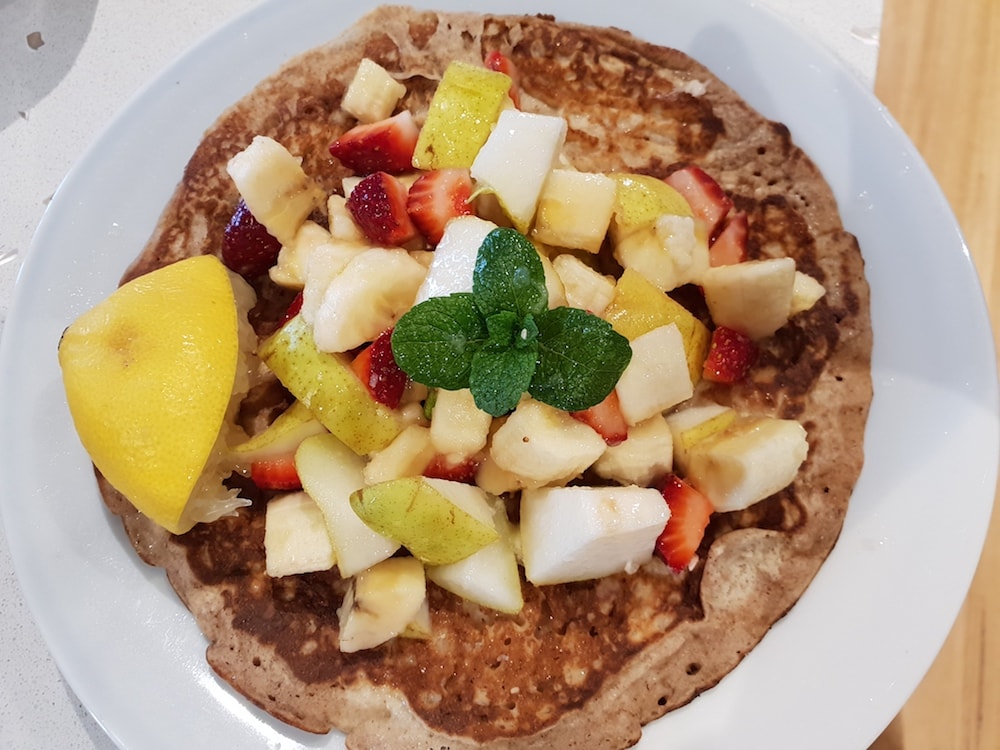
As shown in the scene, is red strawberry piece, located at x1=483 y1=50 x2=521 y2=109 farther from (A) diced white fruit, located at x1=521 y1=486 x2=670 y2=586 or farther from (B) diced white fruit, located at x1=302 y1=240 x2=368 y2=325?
(A) diced white fruit, located at x1=521 y1=486 x2=670 y2=586

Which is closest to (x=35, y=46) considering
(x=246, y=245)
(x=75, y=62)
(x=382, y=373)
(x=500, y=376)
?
(x=75, y=62)

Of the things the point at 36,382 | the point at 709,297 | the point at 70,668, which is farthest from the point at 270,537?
the point at 709,297

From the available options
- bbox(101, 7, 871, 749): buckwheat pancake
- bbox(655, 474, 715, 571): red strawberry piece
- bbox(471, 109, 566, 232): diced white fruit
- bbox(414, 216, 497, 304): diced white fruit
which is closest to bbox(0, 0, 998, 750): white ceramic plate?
bbox(101, 7, 871, 749): buckwheat pancake

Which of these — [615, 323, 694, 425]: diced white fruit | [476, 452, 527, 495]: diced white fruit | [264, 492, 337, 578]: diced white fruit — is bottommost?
[264, 492, 337, 578]: diced white fruit

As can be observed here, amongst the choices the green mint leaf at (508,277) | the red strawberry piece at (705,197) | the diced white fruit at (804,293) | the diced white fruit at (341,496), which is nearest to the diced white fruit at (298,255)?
the diced white fruit at (341,496)

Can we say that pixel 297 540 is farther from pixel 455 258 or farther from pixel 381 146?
pixel 381 146

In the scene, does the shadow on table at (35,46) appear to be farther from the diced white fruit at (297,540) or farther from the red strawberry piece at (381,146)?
the diced white fruit at (297,540)
